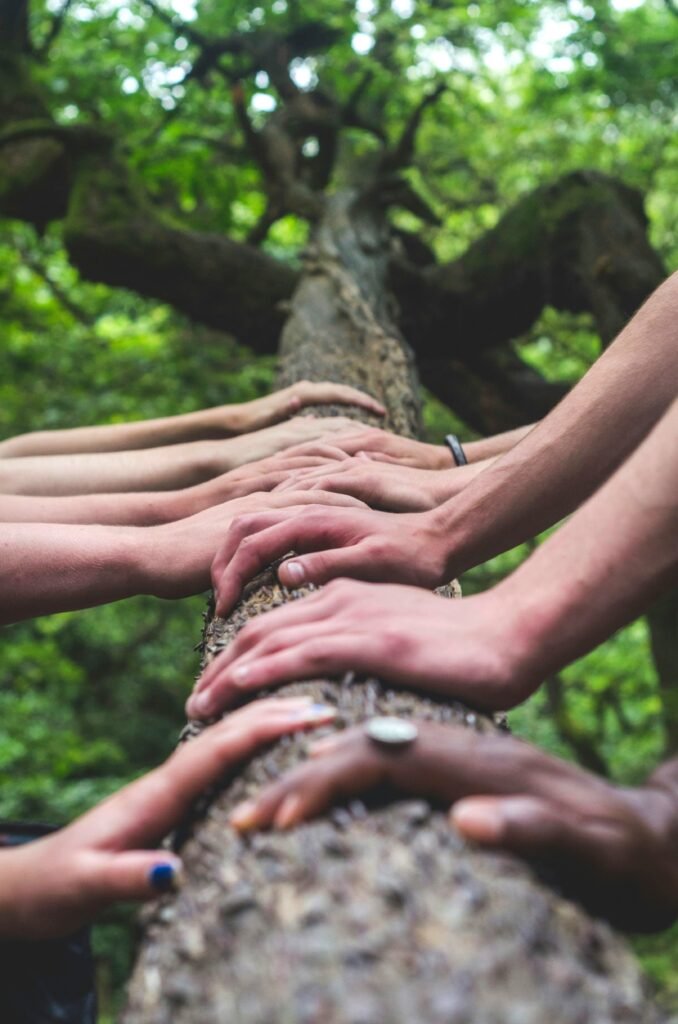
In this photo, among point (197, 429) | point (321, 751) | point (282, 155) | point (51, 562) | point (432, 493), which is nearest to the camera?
point (321, 751)

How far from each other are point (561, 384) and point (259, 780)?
4.95m

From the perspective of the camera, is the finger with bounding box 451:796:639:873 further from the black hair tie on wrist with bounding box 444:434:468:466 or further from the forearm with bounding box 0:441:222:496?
the forearm with bounding box 0:441:222:496

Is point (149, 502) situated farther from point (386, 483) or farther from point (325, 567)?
point (325, 567)

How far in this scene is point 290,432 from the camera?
305 centimetres

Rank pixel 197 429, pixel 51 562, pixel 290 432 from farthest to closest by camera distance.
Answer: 1. pixel 197 429
2. pixel 290 432
3. pixel 51 562

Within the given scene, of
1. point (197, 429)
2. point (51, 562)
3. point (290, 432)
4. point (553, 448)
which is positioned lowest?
point (197, 429)

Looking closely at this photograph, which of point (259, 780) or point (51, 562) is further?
point (51, 562)

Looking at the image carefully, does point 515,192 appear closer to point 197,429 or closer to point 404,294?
point 404,294

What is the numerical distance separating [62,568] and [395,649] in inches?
39.4

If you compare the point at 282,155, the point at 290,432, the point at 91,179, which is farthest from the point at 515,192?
the point at 290,432

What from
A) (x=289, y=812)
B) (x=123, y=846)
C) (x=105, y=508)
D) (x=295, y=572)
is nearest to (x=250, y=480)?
(x=105, y=508)

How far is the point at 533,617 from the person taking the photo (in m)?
1.27

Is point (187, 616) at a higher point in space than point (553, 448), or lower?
lower

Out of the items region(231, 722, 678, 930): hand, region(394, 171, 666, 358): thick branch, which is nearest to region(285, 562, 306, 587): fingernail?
region(231, 722, 678, 930): hand
